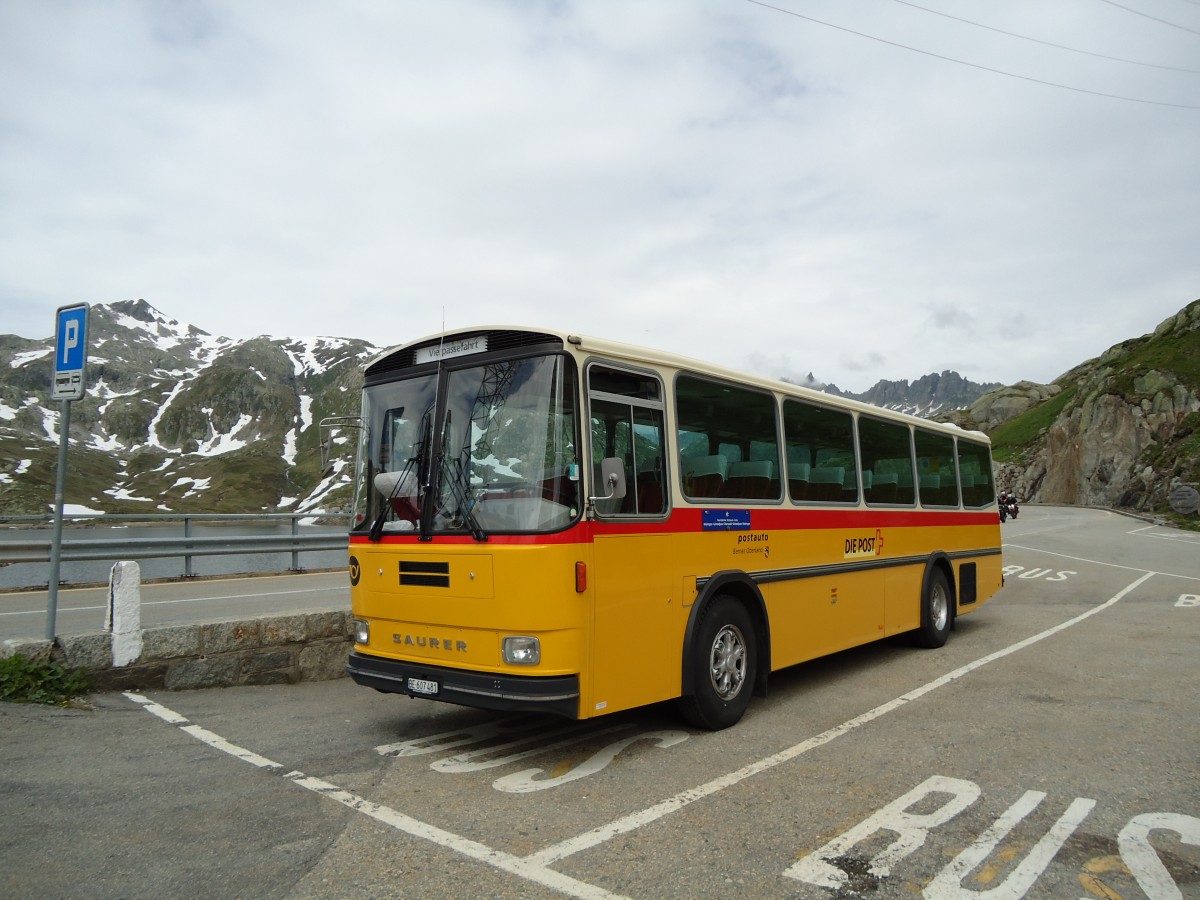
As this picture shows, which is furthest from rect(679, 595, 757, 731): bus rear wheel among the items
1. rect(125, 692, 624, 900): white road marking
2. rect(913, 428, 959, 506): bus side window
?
rect(913, 428, 959, 506): bus side window

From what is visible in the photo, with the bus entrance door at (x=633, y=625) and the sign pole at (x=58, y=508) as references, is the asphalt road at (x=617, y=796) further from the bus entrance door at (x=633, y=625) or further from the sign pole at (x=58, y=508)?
the sign pole at (x=58, y=508)

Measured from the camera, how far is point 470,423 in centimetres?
563

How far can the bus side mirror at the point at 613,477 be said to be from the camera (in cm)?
532

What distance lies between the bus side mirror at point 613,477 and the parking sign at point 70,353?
14.9ft

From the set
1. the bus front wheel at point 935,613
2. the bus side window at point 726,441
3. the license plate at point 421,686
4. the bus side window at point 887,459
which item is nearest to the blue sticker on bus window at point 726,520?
the bus side window at point 726,441

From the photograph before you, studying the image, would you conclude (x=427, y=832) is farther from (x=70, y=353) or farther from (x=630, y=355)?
(x=70, y=353)

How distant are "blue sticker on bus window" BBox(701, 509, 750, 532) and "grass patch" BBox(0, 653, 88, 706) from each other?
Answer: 4.98m

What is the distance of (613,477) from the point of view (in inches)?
209

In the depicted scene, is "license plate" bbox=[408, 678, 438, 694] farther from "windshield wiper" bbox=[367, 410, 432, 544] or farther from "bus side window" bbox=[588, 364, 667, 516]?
"bus side window" bbox=[588, 364, 667, 516]

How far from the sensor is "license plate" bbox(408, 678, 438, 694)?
5492 mm

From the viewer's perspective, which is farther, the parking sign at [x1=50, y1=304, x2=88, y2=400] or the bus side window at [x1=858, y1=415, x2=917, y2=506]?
the bus side window at [x1=858, y1=415, x2=917, y2=506]

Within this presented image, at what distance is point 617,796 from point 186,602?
10.1m

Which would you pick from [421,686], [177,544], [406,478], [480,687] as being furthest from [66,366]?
[177,544]

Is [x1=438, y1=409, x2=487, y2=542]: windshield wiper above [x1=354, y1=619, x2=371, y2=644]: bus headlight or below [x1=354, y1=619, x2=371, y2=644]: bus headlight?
above
